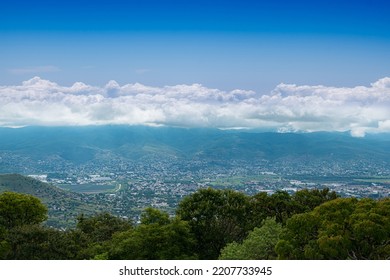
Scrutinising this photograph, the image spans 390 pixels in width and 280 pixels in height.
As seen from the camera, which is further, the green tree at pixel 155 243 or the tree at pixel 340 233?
the green tree at pixel 155 243

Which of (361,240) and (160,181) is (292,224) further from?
(160,181)

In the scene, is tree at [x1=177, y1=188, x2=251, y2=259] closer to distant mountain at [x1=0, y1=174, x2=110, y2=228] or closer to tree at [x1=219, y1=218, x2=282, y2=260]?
tree at [x1=219, y1=218, x2=282, y2=260]

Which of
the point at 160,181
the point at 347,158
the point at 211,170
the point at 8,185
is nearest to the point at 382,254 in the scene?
the point at 8,185

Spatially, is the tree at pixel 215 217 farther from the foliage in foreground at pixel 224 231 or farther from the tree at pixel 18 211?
the tree at pixel 18 211

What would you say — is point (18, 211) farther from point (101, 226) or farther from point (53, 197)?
point (53, 197)

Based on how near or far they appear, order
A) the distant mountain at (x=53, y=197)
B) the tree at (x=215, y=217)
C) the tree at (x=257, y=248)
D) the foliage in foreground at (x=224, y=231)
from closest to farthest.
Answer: the foliage in foreground at (x=224, y=231) → the tree at (x=257, y=248) → the tree at (x=215, y=217) → the distant mountain at (x=53, y=197)

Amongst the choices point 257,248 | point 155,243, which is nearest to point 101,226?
point 155,243

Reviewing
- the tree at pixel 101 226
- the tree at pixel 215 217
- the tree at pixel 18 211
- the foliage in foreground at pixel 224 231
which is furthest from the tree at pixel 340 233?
the tree at pixel 18 211
